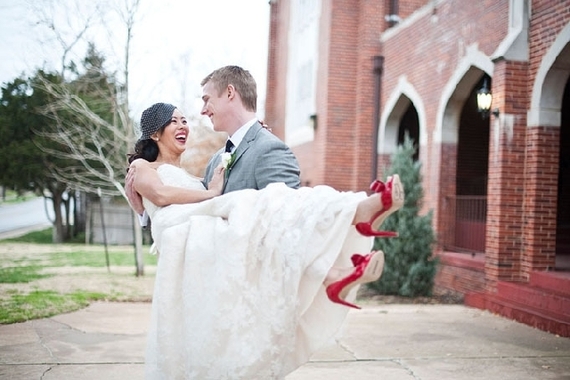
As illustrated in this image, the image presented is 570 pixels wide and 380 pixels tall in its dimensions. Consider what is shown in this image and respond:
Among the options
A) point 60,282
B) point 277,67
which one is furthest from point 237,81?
point 277,67

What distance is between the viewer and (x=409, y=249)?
1010 centimetres

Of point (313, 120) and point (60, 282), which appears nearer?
point (60, 282)

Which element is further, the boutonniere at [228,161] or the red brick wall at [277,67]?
the red brick wall at [277,67]

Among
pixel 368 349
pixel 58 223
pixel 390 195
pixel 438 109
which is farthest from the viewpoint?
pixel 58 223

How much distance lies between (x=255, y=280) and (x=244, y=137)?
752 mm

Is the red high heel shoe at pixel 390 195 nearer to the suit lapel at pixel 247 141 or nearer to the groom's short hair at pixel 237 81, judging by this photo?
the suit lapel at pixel 247 141

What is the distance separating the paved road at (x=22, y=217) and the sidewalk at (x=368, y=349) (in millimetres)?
20685

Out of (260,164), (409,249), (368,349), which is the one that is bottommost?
(368,349)

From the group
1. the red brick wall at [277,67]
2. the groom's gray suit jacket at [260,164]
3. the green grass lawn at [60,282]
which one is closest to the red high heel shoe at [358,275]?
the groom's gray suit jacket at [260,164]

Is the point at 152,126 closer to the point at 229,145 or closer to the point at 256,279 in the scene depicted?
the point at 229,145

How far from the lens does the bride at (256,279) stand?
105 inches

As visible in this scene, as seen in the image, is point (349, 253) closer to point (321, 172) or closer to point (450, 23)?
point (450, 23)

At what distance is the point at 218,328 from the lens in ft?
9.07

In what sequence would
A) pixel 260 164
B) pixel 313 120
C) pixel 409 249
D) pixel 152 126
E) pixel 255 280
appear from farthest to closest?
1. pixel 313 120
2. pixel 409 249
3. pixel 152 126
4. pixel 260 164
5. pixel 255 280
